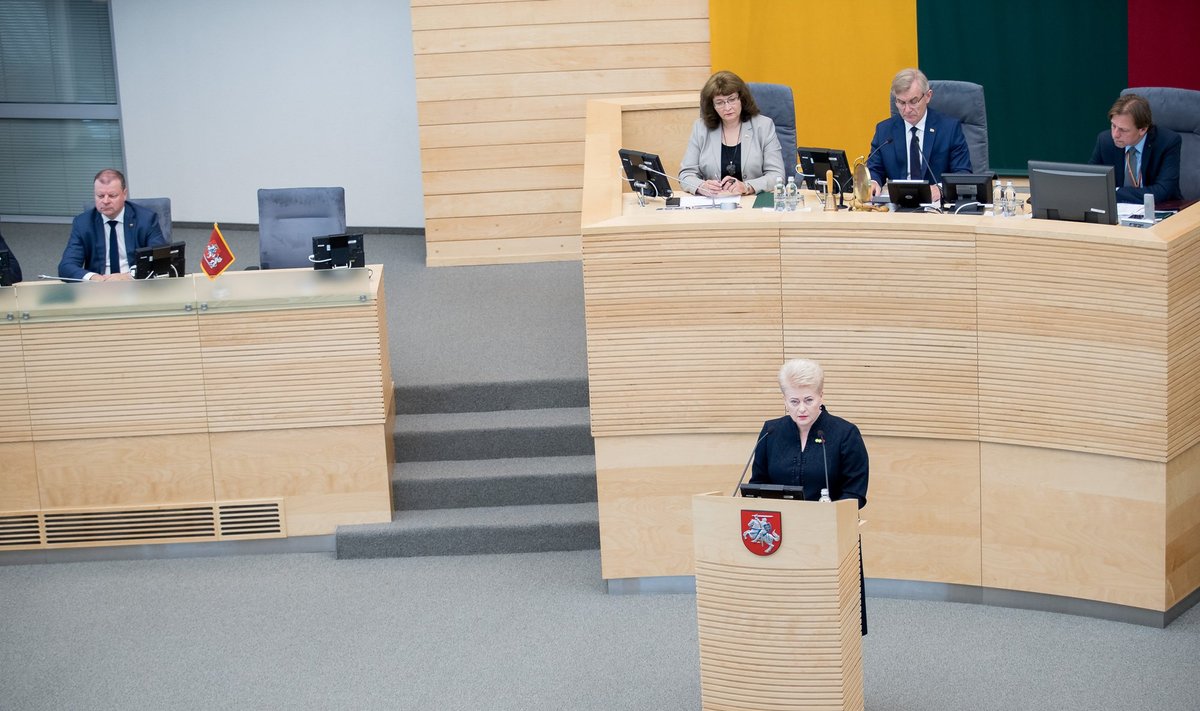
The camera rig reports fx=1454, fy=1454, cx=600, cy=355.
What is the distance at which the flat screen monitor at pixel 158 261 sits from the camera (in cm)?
666

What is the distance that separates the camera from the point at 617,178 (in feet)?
22.7

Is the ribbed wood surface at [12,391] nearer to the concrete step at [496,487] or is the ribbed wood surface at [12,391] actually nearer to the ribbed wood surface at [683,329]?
the concrete step at [496,487]

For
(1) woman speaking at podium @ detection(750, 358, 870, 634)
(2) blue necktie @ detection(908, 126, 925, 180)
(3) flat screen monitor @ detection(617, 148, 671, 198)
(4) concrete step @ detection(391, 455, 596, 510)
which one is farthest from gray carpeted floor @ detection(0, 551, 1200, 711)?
(2) blue necktie @ detection(908, 126, 925, 180)

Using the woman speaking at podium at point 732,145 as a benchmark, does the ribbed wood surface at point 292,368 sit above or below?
below

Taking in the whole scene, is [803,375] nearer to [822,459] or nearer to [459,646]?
[822,459]

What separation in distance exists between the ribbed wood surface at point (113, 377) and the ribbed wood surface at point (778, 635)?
10.3 feet

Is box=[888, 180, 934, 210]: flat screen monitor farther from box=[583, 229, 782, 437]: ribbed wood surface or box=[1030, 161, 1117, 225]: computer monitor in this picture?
box=[583, 229, 782, 437]: ribbed wood surface

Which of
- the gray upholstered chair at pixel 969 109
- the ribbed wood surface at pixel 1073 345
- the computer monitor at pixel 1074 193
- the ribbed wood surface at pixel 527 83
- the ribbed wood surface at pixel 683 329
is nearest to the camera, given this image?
the ribbed wood surface at pixel 1073 345

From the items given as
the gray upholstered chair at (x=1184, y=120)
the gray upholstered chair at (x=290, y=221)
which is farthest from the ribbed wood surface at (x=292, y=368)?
the gray upholstered chair at (x=1184, y=120)

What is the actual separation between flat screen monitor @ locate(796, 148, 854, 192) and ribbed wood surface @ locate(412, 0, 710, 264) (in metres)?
2.87

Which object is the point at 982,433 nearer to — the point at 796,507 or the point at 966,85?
the point at 796,507

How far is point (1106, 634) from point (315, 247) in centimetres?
373

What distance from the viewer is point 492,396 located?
7.29 metres

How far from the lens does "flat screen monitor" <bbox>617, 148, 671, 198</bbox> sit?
698cm
